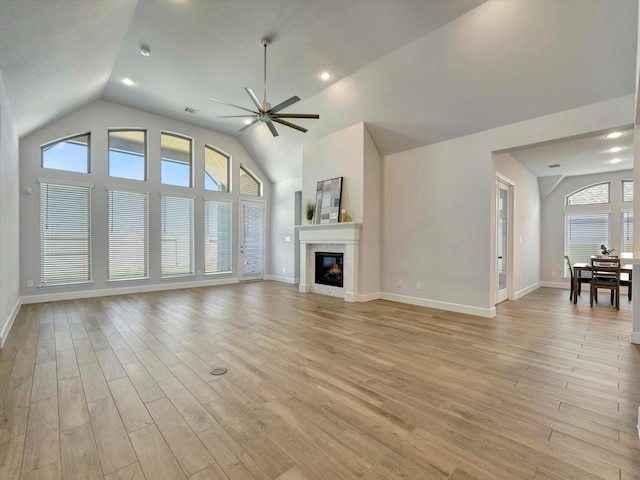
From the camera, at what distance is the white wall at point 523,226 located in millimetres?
5891

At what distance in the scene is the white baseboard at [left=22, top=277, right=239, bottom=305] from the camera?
17.9ft

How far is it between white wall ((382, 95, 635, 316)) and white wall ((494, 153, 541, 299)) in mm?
923

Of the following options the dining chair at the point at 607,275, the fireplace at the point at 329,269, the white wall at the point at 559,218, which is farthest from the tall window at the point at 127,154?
the white wall at the point at 559,218

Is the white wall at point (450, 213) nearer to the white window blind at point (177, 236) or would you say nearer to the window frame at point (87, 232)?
the white window blind at point (177, 236)

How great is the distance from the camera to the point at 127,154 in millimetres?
6531

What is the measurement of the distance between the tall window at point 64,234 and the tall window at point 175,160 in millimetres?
1642

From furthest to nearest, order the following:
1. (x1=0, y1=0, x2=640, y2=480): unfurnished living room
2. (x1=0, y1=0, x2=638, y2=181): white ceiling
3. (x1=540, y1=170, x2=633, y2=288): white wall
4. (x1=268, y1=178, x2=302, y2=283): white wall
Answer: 1. (x1=268, y1=178, x2=302, y2=283): white wall
2. (x1=540, y1=170, x2=633, y2=288): white wall
3. (x1=0, y1=0, x2=638, y2=181): white ceiling
4. (x1=0, y1=0, x2=640, y2=480): unfurnished living room

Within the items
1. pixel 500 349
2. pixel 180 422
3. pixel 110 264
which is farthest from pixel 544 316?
pixel 110 264

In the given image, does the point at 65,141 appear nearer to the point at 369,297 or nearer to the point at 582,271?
the point at 369,297

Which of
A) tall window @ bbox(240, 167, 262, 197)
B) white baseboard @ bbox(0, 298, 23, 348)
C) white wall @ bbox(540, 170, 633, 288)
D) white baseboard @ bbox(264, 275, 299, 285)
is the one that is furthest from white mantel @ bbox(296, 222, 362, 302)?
white wall @ bbox(540, 170, 633, 288)

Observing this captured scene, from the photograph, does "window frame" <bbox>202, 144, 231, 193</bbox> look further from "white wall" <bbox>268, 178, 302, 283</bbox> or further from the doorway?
the doorway

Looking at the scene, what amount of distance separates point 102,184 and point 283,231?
4.43 meters

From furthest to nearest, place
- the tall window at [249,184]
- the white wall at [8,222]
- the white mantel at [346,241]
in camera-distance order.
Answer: the tall window at [249,184] < the white mantel at [346,241] < the white wall at [8,222]

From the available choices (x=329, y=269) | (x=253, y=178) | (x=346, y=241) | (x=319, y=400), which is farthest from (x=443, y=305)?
(x=253, y=178)
